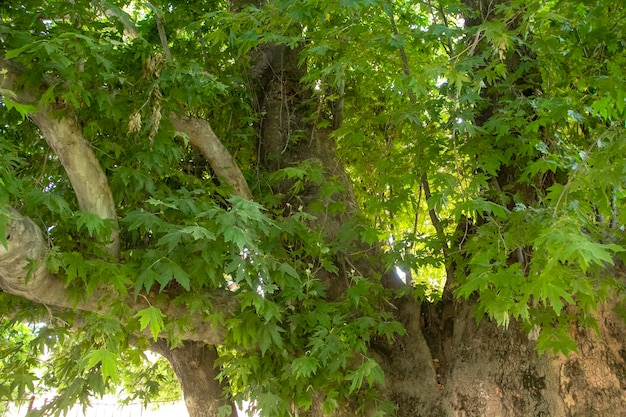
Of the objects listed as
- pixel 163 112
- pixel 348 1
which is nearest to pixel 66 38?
pixel 163 112

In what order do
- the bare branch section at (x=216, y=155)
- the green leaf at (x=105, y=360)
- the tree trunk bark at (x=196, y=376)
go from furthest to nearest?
Answer: the tree trunk bark at (x=196, y=376), the bare branch section at (x=216, y=155), the green leaf at (x=105, y=360)

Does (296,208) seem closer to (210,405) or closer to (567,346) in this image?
(210,405)

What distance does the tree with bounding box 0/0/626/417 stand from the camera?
2.81m

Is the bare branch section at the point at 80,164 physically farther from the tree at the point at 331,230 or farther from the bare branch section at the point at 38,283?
the bare branch section at the point at 38,283

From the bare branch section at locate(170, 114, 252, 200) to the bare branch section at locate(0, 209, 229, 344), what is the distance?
0.90 m

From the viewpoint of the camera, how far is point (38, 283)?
112 inches

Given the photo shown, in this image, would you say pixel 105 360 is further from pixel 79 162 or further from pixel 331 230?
pixel 331 230

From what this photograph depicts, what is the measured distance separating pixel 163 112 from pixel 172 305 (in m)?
1.16

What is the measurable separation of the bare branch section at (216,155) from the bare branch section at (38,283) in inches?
35.5

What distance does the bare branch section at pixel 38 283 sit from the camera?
103 inches

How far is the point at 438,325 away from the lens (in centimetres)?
402

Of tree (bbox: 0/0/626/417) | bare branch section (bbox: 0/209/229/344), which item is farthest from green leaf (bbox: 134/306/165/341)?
bare branch section (bbox: 0/209/229/344)

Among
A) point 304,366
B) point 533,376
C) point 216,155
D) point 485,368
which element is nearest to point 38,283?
point 304,366

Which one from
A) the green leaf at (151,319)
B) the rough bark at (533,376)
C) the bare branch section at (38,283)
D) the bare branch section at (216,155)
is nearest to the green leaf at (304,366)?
the bare branch section at (38,283)
